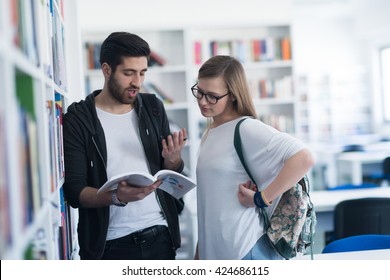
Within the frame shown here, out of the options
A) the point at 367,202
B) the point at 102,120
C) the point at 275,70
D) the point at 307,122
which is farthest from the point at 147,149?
the point at 307,122

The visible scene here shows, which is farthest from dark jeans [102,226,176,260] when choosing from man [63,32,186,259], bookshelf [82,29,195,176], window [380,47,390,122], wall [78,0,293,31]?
window [380,47,390,122]

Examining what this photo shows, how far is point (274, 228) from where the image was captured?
5.76ft

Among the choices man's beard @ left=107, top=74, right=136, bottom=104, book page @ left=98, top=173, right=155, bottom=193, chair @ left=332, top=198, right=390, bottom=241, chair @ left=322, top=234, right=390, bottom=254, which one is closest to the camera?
book page @ left=98, top=173, right=155, bottom=193

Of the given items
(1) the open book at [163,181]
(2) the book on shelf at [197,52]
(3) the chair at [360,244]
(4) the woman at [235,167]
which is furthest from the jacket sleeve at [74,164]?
(2) the book on shelf at [197,52]

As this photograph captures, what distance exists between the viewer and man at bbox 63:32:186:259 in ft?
5.89

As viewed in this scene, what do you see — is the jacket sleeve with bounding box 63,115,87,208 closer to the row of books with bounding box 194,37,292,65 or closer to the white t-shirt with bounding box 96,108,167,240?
the white t-shirt with bounding box 96,108,167,240

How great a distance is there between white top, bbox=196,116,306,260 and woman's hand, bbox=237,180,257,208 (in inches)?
0.7

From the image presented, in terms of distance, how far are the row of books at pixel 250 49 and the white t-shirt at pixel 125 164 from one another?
4002 millimetres

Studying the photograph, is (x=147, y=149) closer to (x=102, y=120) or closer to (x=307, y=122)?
(x=102, y=120)

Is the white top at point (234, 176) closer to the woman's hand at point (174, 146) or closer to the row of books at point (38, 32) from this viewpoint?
the woman's hand at point (174, 146)

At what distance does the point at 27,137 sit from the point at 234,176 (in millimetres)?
780

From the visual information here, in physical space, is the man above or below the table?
above

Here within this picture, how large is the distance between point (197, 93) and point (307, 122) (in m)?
8.26
